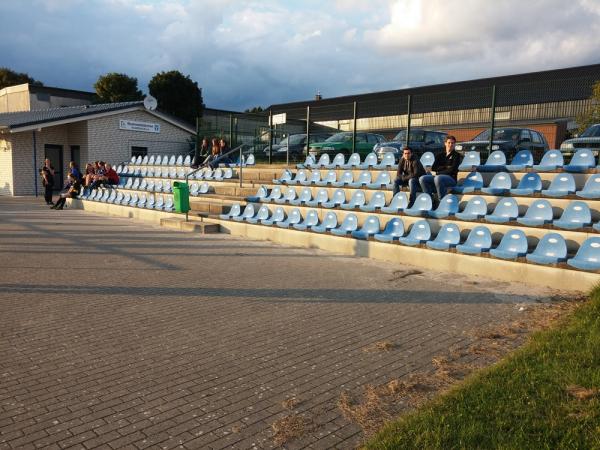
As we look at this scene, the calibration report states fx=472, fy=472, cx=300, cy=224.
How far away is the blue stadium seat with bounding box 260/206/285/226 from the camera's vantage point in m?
11.8

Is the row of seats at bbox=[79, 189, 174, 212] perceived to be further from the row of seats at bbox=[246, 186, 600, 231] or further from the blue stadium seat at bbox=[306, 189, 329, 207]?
the blue stadium seat at bbox=[306, 189, 329, 207]

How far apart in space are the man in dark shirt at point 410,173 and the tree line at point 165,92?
36869 mm

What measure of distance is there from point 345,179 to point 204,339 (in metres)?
8.30

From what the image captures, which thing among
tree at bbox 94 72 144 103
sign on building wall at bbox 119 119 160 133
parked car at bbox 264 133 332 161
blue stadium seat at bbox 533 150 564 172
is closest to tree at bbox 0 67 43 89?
tree at bbox 94 72 144 103

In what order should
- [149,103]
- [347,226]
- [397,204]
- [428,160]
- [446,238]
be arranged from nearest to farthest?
[446,238] → [397,204] → [347,226] → [428,160] → [149,103]

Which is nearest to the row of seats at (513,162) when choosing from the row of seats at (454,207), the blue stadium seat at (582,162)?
the blue stadium seat at (582,162)

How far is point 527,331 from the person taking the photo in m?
5.08

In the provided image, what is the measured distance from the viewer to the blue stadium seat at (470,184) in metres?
9.69

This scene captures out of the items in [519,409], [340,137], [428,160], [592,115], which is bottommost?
[519,409]

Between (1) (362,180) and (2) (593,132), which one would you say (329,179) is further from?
(2) (593,132)

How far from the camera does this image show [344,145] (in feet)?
54.9

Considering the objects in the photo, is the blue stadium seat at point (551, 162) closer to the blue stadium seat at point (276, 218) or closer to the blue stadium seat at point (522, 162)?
the blue stadium seat at point (522, 162)

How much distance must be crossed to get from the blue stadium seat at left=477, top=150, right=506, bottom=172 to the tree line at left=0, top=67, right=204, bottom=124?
3731 cm

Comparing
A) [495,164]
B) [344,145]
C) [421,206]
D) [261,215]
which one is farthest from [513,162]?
[344,145]
